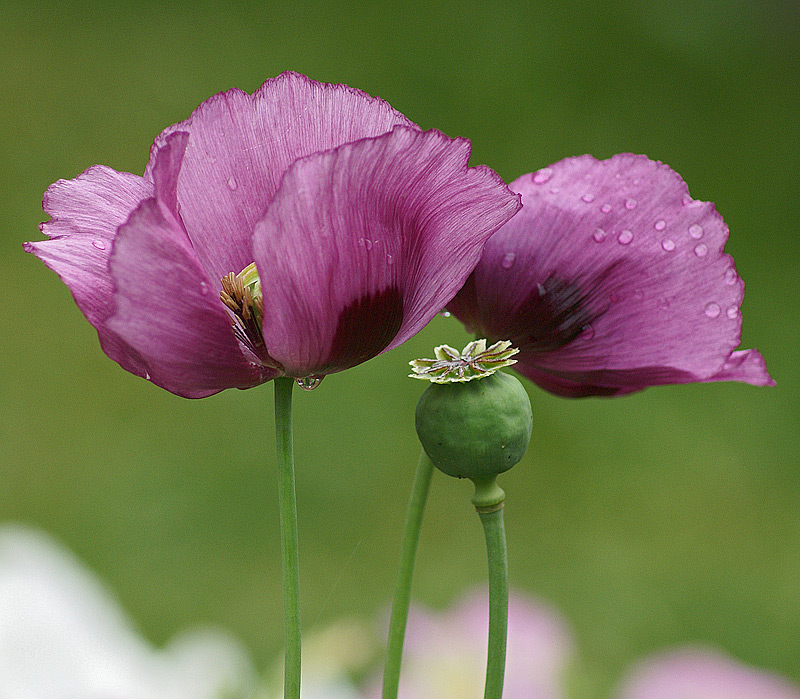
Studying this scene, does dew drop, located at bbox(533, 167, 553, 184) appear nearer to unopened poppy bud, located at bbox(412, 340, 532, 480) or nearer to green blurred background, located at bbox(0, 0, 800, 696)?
unopened poppy bud, located at bbox(412, 340, 532, 480)

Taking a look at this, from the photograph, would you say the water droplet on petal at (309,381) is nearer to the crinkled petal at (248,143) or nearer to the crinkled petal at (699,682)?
the crinkled petal at (248,143)

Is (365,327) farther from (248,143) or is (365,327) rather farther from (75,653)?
(75,653)

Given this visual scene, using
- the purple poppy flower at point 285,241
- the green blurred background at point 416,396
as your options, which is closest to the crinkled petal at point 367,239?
the purple poppy flower at point 285,241

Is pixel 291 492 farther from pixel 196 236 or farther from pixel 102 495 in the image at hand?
pixel 102 495

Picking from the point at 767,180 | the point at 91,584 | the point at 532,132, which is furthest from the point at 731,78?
the point at 91,584

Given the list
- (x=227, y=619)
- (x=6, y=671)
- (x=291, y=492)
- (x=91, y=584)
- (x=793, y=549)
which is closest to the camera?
(x=291, y=492)

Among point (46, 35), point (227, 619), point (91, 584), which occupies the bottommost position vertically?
point (227, 619)
